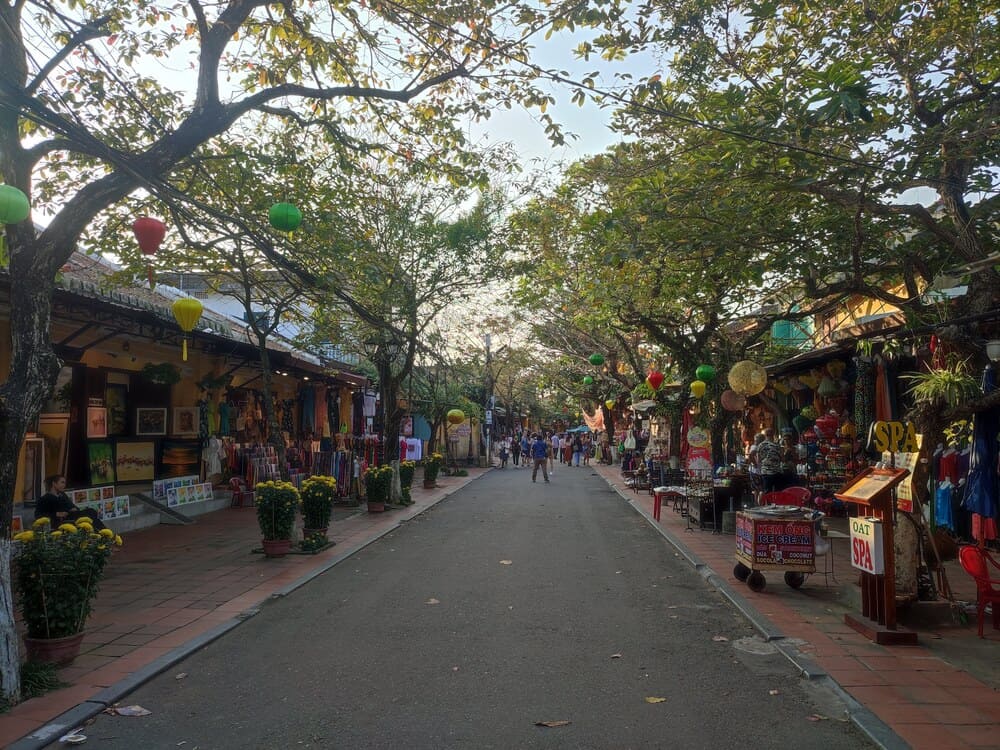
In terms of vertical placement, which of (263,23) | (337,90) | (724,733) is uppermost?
(263,23)

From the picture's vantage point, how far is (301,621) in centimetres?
760

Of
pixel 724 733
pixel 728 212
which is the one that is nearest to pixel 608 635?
pixel 724 733

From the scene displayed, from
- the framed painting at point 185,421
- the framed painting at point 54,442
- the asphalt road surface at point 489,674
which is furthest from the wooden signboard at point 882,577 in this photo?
the framed painting at point 185,421

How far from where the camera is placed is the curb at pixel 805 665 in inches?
180

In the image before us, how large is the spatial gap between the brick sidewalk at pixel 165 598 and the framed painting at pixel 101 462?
1407 millimetres

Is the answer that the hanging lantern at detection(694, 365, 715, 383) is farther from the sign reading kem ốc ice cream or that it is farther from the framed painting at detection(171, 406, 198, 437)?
the framed painting at detection(171, 406, 198, 437)

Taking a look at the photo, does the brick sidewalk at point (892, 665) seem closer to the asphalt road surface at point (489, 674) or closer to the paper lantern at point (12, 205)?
the asphalt road surface at point (489, 674)

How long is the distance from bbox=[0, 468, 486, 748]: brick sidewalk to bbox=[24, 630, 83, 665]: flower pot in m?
0.11

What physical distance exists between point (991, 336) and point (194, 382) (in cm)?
1555

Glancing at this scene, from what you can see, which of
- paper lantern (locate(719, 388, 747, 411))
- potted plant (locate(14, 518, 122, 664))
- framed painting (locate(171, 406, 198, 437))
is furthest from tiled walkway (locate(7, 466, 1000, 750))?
framed painting (locate(171, 406, 198, 437))

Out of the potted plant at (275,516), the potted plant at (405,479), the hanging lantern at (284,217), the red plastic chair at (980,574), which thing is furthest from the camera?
the potted plant at (405,479)

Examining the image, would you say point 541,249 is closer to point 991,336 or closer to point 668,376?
point 668,376

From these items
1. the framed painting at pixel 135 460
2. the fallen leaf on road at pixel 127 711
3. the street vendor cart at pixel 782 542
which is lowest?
the fallen leaf on road at pixel 127 711

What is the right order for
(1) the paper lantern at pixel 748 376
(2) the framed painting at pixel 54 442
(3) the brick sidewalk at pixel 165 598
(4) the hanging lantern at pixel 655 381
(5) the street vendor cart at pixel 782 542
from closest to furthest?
(3) the brick sidewalk at pixel 165 598 < (5) the street vendor cart at pixel 782 542 < (1) the paper lantern at pixel 748 376 < (2) the framed painting at pixel 54 442 < (4) the hanging lantern at pixel 655 381
